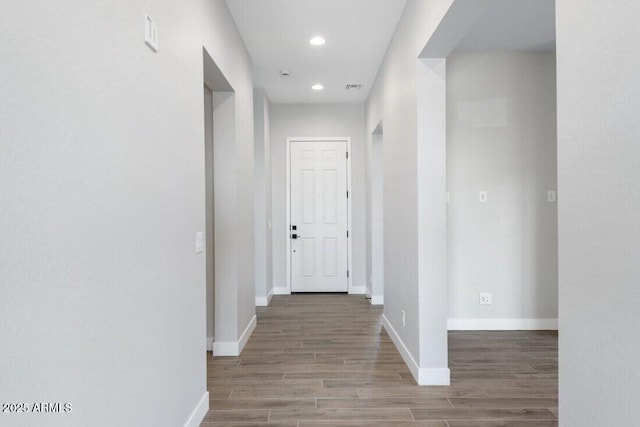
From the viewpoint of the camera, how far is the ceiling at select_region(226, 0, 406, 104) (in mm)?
3137

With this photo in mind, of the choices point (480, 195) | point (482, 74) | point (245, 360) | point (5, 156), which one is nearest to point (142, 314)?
point (5, 156)

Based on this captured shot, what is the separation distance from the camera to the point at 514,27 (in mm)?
3520

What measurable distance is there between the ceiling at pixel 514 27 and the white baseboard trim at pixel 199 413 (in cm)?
327

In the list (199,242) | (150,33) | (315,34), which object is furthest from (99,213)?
(315,34)

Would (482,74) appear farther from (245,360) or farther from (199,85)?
(245,360)

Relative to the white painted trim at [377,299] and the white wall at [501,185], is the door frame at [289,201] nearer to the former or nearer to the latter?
the white painted trim at [377,299]

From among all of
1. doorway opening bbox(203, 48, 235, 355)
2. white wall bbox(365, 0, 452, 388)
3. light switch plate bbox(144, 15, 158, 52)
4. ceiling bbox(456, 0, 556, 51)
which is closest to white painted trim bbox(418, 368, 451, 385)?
white wall bbox(365, 0, 452, 388)

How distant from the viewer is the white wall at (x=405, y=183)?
2777mm

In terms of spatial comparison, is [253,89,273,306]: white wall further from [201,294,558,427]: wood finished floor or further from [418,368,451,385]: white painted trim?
[418,368,451,385]: white painted trim

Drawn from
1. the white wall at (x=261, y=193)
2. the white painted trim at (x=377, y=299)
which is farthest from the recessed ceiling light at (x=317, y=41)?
the white painted trim at (x=377, y=299)

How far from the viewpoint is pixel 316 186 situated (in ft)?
19.6

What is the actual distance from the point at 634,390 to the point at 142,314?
1.55 meters

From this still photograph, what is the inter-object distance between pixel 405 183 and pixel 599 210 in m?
2.13

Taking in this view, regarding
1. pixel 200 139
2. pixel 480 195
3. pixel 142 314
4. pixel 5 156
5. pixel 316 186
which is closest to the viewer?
pixel 5 156
